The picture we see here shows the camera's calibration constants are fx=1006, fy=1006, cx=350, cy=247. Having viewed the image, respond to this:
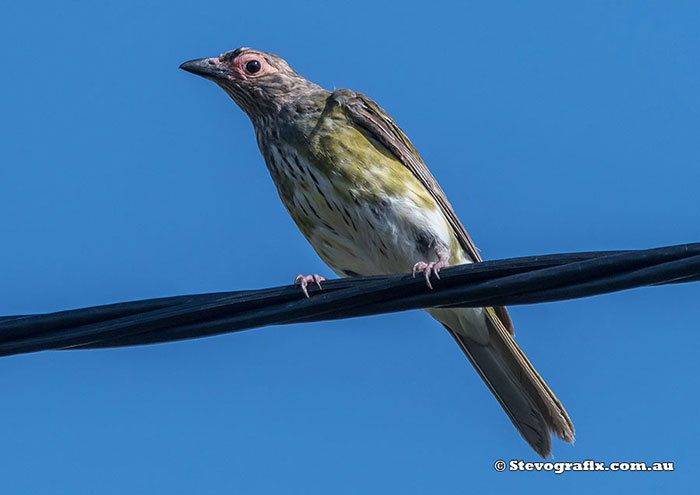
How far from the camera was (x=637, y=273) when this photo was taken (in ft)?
10.4

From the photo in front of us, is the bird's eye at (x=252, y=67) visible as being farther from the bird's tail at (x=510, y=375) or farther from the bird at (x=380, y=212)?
the bird's tail at (x=510, y=375)

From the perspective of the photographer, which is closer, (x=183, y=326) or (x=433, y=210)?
(x=183, y=326)

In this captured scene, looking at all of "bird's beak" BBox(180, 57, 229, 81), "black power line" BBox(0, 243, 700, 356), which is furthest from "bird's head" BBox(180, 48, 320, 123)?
"black power line" BBox(0, 243, 700, 356)

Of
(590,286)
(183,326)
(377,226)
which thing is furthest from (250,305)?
(377,226)

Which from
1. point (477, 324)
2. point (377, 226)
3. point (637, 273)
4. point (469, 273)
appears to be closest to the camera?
point (637, 273)

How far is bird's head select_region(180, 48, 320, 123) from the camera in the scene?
21.3 ft

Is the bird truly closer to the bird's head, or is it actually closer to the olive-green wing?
the olive-green wing

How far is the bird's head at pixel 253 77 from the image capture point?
21.3ft

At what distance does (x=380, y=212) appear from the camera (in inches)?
217

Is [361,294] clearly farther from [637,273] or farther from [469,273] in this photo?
[637,273]

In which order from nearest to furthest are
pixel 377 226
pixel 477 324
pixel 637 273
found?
pixel 637 273 → pixel 377 226 → pixel 477 324

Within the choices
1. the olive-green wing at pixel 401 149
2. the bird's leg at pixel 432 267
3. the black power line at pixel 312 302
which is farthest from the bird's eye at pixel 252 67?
the black power line at pixel 312 302

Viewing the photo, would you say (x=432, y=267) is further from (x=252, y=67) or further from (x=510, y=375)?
(x=252, y=67)

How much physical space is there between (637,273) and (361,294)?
95cm
